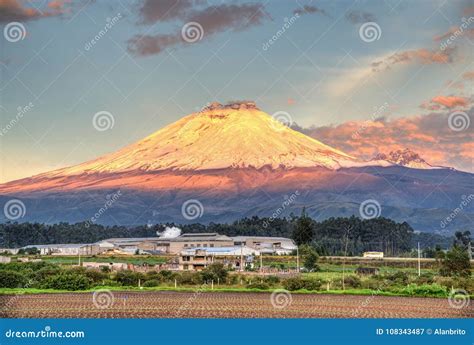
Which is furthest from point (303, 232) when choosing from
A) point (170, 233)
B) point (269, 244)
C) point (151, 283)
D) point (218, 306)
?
point (218, 306)

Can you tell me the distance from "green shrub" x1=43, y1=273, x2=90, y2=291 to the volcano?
30556mm

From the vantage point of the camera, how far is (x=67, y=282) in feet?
108

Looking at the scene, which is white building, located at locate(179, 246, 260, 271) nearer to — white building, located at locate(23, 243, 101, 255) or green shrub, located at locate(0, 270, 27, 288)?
white building, located at locate(23, 243, 101, 255)

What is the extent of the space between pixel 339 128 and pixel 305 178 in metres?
24.6

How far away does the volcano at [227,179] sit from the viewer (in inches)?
3337

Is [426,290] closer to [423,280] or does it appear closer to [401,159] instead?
[423,280]

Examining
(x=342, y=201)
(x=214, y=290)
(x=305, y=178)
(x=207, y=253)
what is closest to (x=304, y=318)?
(x=214, y=290)

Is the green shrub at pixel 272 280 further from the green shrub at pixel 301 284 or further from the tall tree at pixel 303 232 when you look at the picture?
the tall tree at pixel 303 232

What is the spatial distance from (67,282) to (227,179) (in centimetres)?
8125

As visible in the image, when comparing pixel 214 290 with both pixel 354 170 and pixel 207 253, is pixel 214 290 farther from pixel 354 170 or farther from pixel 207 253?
pixel 354 170

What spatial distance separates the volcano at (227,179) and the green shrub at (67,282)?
3056 centimetres

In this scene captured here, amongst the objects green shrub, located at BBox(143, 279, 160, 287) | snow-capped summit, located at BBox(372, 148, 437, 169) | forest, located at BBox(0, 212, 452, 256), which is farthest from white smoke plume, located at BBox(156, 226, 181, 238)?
snow-capped summit, located at BBox(372, 148, 437, 169)

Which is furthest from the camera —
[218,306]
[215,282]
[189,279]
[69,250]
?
[69,250]

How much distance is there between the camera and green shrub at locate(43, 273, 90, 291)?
32.6 metres
